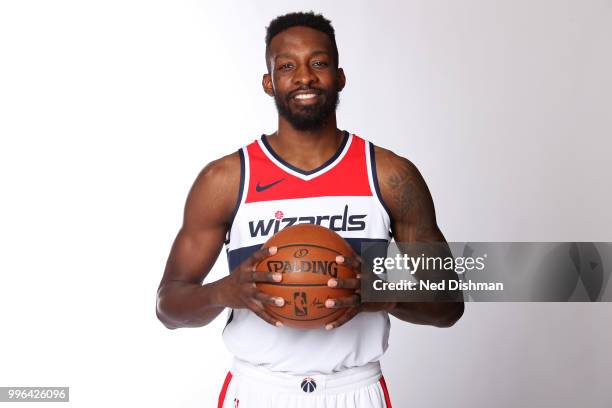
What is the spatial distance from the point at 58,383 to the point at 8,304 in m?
0.53

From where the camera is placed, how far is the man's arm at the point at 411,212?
251 centimetres

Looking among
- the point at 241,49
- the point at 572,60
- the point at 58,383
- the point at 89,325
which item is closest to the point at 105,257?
the point at 89,325

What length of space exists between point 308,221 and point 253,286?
404 mm

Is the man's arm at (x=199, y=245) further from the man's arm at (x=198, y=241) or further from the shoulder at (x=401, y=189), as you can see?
the shoulder at (x=401, y=189)

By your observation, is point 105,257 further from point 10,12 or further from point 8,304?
point 10,12

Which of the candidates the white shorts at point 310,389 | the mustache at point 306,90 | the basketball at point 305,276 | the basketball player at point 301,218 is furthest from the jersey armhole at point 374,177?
the white shorts at point 310,389

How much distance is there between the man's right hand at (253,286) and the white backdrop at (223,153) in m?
2.54

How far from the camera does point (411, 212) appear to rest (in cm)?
253

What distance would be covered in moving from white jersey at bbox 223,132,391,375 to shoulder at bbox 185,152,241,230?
0.10 ft

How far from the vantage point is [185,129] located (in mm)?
4750

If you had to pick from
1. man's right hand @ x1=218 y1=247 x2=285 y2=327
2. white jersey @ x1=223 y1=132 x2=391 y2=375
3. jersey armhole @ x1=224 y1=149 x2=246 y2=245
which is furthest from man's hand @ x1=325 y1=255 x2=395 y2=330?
jersey armhole @ x1=224 y1=149 x2=246 y2=245

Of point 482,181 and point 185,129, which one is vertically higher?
point 185,129

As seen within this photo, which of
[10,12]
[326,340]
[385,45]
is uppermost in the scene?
[10,12]

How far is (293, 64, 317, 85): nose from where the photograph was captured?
2.52 m
